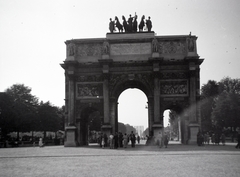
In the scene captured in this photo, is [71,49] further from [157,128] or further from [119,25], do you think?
[157,128]

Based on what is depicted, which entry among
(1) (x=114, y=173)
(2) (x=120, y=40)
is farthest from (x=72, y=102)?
(1) (x=114, y=173)

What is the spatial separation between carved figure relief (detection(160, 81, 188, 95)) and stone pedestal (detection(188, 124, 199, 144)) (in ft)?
11.4

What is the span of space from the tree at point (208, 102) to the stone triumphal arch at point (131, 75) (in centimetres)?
2520

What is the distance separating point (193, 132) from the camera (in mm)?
32188

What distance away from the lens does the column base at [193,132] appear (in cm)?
3194

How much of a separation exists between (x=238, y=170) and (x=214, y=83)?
2057 inches

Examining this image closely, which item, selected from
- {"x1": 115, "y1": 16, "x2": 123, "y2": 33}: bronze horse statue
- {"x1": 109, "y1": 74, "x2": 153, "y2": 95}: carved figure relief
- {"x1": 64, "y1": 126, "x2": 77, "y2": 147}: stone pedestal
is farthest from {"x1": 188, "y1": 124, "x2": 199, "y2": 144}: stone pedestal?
{"x1": 115, "y1": 16, "x2": 123, "y2": 33}: bronze horse statue

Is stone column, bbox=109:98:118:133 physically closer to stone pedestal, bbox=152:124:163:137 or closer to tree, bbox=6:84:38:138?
stone pedestal, bbox=152:124:163:137

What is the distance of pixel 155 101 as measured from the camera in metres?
32.9

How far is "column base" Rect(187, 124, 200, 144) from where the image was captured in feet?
105

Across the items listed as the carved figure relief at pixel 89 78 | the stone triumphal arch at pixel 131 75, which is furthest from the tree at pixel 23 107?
the carved figure relief at pixel 89 78

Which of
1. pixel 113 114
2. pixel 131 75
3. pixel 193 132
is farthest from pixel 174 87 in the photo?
pixel 113 114

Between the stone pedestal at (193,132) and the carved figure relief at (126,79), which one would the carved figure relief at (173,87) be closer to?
the carved figure relief at (126,79)

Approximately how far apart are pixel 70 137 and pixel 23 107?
18383mm
